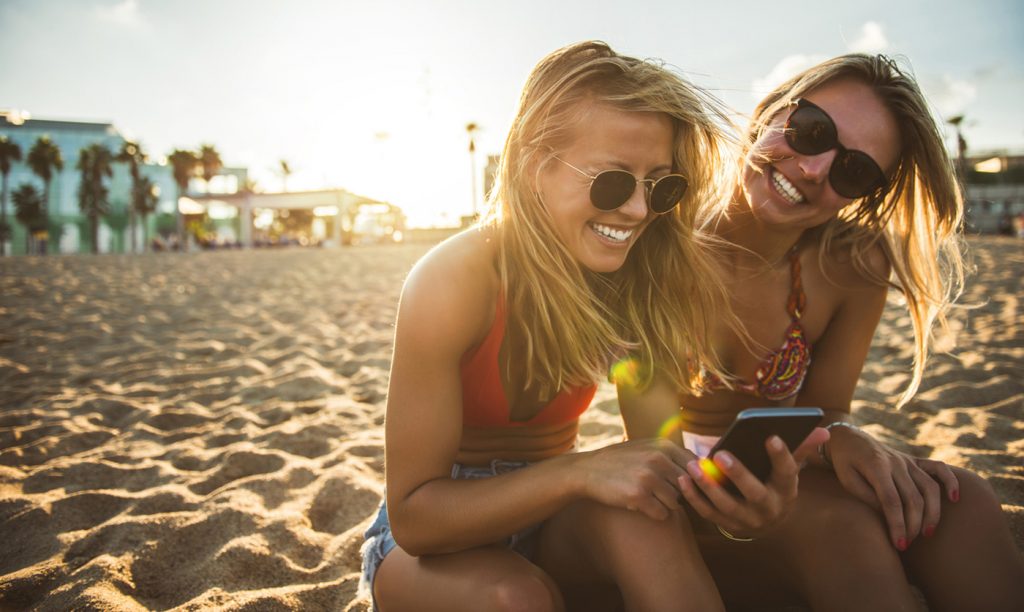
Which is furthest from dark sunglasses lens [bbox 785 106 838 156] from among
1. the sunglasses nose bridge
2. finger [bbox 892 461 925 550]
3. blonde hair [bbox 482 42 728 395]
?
finger [bbox 892 461 925 550]

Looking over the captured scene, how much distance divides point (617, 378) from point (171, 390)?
375 centimetres

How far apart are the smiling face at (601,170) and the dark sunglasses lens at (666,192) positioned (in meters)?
0.03

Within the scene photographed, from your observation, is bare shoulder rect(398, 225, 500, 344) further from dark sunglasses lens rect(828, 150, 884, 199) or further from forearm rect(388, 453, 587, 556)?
dark sunglasses lens rect(828, 150, 884, 199)

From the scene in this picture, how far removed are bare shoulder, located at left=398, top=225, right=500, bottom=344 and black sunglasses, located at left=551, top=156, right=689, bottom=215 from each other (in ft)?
1.14

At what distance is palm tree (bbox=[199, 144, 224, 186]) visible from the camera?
4431cm

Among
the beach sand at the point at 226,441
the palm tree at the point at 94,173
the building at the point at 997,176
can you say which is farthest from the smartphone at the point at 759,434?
the palm tree at the point at 94,173

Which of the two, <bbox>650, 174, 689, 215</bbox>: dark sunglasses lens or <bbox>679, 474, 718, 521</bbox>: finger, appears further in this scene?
<bbox>650, 174, 689, 215</bbox>: dark sunglasses lens

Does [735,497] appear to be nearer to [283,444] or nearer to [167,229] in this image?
[283,444]

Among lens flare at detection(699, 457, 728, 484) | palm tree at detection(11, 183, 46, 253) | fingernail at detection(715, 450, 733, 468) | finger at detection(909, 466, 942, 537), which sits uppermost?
palm tree at detection(11, 183, 46, 253)

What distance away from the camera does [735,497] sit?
48.6 inches

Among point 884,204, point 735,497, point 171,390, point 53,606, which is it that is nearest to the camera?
point 735,497

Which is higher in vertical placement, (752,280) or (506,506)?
(752,280)

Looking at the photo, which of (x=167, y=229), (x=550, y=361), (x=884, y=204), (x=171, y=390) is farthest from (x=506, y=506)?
Result: (x=167, y=229)

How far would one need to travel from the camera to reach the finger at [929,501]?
140 cm
